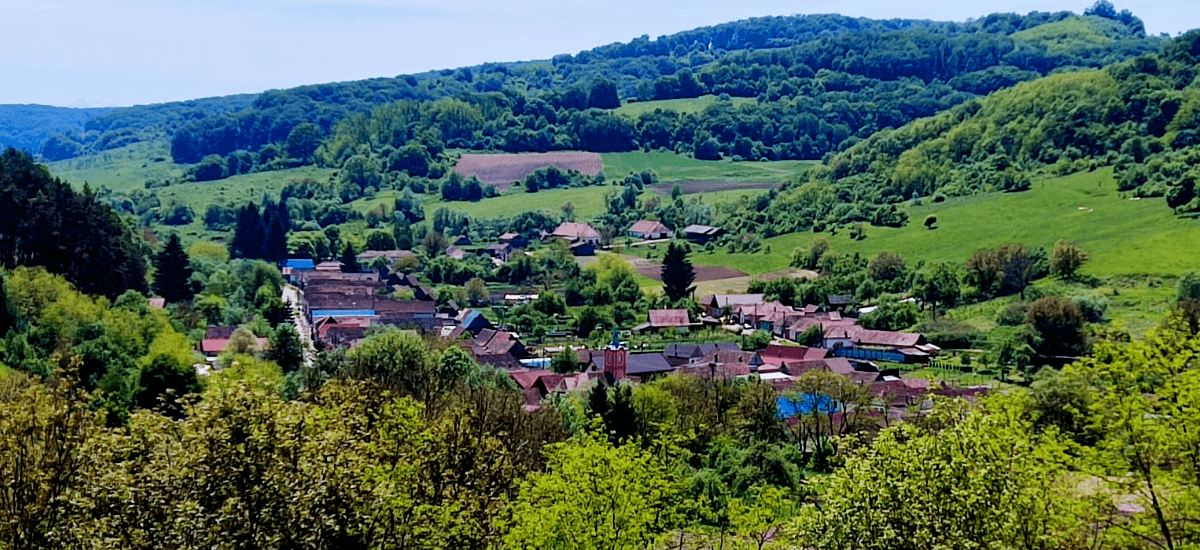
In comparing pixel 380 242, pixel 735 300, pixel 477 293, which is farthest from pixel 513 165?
pixel 735 300

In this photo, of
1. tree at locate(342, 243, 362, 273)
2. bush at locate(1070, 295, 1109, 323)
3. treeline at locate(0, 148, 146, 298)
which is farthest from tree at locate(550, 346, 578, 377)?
tree at locate(342, 243, 362, 273)

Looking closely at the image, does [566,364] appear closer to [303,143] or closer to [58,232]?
[58,232]

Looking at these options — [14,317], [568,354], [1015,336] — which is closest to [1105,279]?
[1015,336]

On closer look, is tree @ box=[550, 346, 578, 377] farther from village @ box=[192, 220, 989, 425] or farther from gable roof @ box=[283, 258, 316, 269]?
gable roof @ box=[283, 258, 316, 269]

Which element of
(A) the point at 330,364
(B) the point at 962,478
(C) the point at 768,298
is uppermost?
(B) the point at 962,478

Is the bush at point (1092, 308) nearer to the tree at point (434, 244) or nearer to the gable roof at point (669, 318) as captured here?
the gable roof at point (669, 318)

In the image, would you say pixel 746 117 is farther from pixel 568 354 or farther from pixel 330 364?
pixel 330 364
